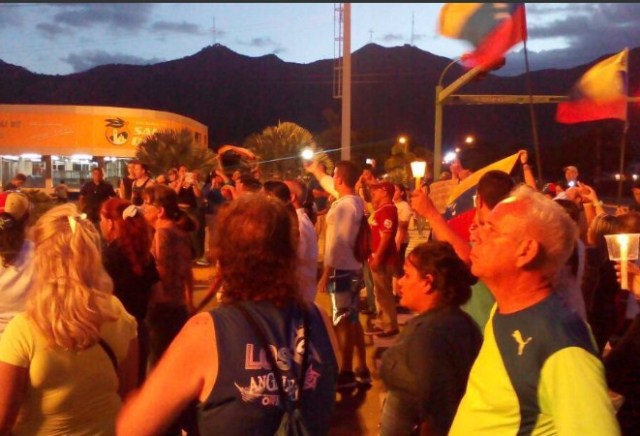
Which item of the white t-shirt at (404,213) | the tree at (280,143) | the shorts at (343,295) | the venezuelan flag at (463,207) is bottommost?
the shorts at (343,295)

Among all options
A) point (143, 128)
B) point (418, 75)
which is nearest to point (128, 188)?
point (143, 128)

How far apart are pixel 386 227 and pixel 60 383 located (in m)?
5.50

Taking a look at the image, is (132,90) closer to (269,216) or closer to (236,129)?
(236,129)

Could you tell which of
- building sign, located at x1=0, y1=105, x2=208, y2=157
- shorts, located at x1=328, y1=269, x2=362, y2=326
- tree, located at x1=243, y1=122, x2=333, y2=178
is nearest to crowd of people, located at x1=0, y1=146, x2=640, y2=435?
shorts, located at x1=328, y1=269, x2=362, y2=326

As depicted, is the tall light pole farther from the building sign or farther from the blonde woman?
the building sign

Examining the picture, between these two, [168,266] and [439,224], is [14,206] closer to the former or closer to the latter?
[168,266]

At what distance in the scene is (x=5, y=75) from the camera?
15675 cm

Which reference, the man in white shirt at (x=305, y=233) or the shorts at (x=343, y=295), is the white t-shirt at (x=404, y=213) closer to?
the shorts at (x=343, y=295)

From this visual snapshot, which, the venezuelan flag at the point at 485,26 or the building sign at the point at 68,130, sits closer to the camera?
the venezuelan flag at the point at 485,26

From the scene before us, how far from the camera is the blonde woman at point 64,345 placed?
108 inches

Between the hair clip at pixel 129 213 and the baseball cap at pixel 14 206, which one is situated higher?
the baseball cap at pixel 14 206

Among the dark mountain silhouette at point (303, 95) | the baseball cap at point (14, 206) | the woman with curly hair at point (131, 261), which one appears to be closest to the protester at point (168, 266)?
the woman with curly hair at point (131, 261)

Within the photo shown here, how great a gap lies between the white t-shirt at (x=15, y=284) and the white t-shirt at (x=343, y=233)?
3019 millimetres

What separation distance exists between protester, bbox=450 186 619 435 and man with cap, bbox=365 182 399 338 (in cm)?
546
